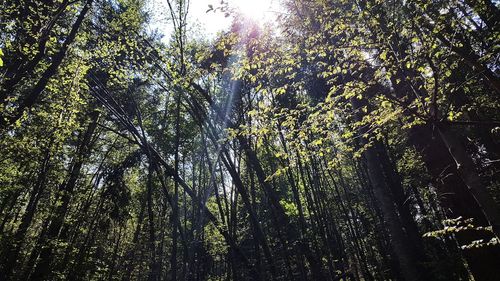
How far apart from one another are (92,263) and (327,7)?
11.9m

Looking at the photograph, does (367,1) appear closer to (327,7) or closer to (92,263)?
(327,7)

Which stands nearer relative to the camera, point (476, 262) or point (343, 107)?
point (343, 107)

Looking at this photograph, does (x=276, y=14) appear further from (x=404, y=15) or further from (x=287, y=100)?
(x=287, y=100)

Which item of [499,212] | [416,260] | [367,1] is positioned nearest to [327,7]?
[367,1]

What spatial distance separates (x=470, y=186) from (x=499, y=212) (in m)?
0.27

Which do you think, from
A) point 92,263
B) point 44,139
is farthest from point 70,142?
point 44,139

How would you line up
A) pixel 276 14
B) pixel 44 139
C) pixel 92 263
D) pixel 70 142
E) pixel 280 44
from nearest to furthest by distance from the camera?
pixel 276 14 < pixel 280 44 < pixel 44 139 < pixel 92 263 < pixel 70 142

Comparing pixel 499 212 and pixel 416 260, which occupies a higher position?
pixel 416 260

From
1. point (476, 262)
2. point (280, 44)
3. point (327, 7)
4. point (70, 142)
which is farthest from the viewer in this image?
point (70, 142)

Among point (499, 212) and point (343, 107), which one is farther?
point (343, 107)

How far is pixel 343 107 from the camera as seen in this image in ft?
11.1

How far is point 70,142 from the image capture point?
48.1 feet

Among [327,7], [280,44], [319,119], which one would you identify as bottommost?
[319,119]

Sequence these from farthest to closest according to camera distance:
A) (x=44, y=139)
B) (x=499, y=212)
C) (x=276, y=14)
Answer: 1. (x=44, y=139)
2. (x=276, y=14)
3. (x=499, y=212)
